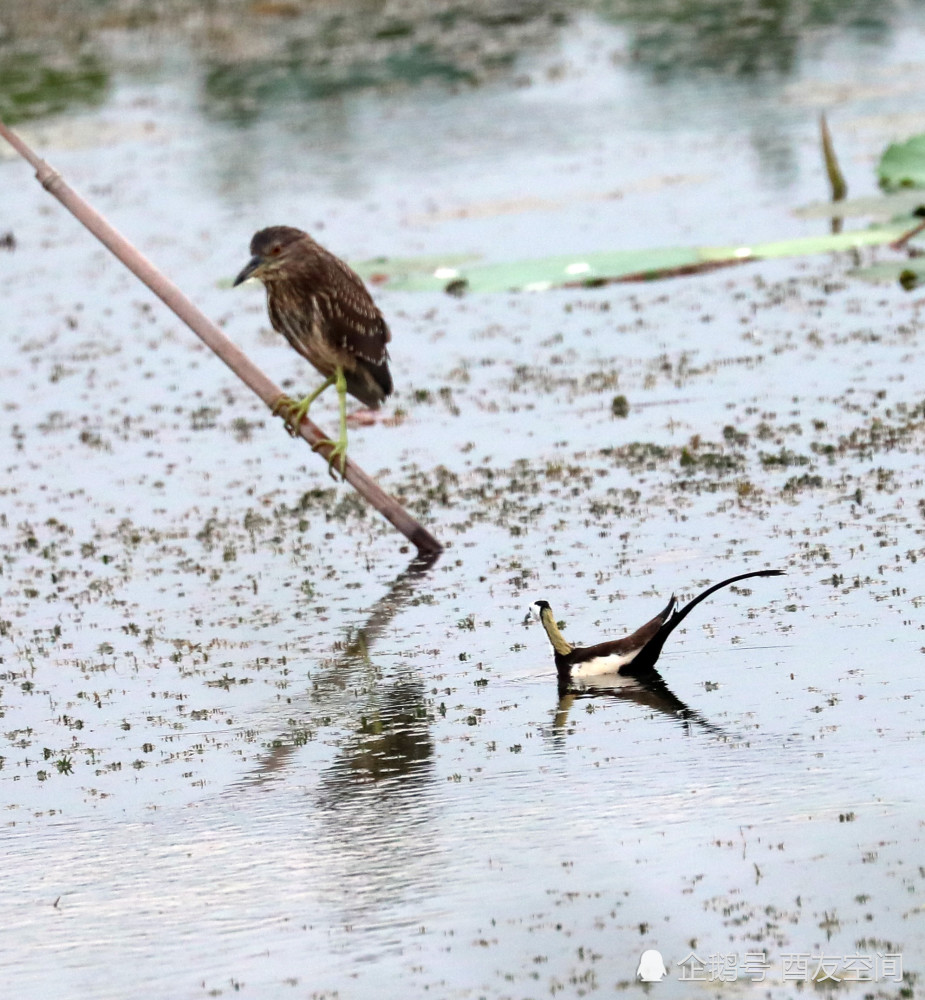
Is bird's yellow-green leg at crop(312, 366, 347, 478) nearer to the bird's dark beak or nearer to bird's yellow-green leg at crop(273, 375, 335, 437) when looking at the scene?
bird's yellow-green leg at crop(273, 375, 335, 437)

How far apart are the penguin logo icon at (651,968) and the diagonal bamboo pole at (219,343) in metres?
4.02

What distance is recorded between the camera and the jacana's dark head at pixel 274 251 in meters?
8.35

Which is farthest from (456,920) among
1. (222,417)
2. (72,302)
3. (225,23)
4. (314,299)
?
(225,23)

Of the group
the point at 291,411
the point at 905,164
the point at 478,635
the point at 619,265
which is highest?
the point at 291,411

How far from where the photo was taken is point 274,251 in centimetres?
837

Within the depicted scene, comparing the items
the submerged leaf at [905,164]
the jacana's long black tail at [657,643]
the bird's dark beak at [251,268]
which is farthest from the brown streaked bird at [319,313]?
the submerged leaf at [905,164]

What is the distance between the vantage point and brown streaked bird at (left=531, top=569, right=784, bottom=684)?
6.77m

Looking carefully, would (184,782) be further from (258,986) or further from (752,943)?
(752,943)

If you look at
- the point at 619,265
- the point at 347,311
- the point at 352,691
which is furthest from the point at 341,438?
the point at 619,265

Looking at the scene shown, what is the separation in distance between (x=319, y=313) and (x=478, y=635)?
1684 mm

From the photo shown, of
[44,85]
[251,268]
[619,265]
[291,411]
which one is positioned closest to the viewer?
[251,268]

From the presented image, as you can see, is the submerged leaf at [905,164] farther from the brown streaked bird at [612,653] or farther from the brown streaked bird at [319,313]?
the brown streaked bird at [612,653]

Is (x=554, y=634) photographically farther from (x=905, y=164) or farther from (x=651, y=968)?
(x=905, y=164)

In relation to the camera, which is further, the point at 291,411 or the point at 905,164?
the point at 905,164
